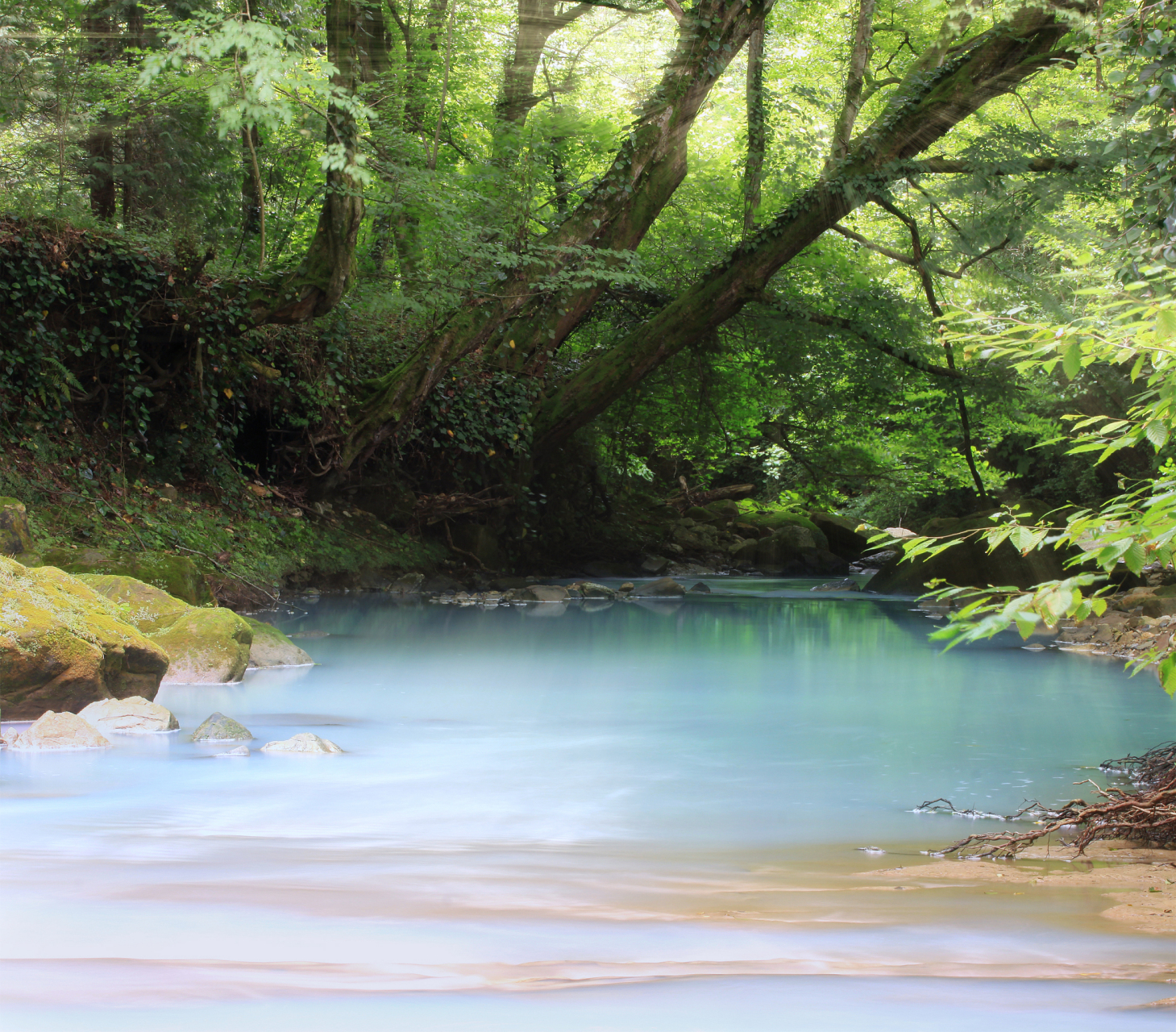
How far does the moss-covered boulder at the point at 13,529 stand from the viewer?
6.45 m

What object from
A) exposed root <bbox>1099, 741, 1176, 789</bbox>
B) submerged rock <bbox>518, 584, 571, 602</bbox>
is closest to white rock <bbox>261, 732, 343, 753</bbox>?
exposed root <bbox>1099, 741, 1176, 789</bbox>

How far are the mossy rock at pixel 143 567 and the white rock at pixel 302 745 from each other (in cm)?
337

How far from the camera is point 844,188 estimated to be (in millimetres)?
11406

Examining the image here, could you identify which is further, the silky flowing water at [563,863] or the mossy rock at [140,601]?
the mossy rock at [140,601]

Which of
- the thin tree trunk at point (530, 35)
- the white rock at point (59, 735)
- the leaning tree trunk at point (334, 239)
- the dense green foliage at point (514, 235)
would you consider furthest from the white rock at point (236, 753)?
the thin tree trunk at point (530, 35)

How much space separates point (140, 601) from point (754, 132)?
403 inches

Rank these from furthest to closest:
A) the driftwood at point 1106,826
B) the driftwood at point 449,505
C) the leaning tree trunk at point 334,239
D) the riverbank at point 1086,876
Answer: the driftwood at point 449,505, the leaning tree trunk at point 334,239, the driftwood at point 1106,826, the riverbank at point 1086,876

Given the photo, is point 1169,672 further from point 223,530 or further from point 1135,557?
point 223,530

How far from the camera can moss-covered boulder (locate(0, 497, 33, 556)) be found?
6.45 meters

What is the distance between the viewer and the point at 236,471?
1087 cm

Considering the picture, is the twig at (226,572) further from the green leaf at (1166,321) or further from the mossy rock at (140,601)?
the green leaf at (1166,321)

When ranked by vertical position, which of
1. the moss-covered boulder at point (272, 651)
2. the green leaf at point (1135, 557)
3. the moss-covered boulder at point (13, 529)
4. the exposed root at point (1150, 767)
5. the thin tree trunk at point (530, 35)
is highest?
the thin tree trunk at point (530, 35)

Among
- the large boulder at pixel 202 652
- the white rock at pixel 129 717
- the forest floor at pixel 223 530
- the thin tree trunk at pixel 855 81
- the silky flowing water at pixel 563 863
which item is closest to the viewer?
the silky flowing water at pixel 563 863

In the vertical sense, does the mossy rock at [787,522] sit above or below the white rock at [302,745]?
above
